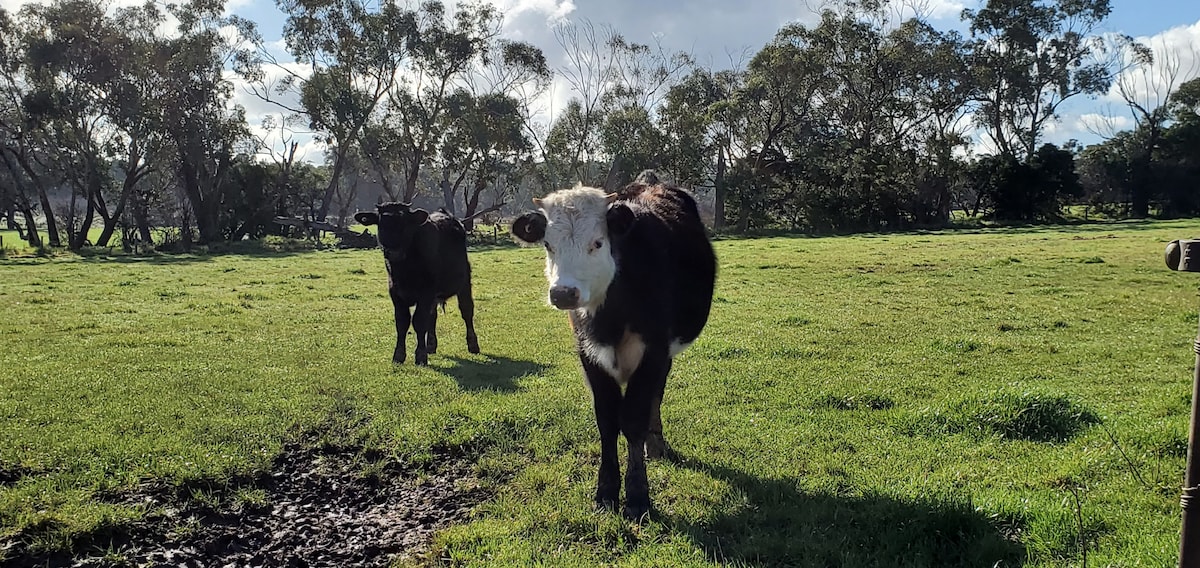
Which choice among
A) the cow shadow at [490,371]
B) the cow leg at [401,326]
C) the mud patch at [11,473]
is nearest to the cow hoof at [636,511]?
the cow shadow at [490,371]

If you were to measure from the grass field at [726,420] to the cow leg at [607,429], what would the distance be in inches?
7.9

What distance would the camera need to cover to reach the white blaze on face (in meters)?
4.27

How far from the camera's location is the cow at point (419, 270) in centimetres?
912

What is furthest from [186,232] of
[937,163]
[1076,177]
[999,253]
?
[1076,177]

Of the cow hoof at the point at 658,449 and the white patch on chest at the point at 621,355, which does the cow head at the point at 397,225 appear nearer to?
the cow hoof at the point at 658,449

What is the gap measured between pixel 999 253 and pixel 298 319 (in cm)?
1856

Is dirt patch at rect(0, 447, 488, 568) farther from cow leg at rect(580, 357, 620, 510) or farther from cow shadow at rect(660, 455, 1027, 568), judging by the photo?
cow shadow at rect(660, 455, 1027, 568)

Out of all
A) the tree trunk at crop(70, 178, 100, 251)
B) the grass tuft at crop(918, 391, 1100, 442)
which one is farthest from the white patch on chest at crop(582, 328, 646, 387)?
the tree trunk at crop(70, 178, 100, 251)

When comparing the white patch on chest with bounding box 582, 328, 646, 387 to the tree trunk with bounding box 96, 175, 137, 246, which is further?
the tree trunk with bounding box 96, 175, 137, 246

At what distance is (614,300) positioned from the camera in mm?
4500

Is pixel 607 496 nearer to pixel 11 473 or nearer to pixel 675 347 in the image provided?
pixel 675 347

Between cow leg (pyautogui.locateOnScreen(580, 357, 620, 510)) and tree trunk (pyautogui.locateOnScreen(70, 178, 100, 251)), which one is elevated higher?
tree trunk (pyautogui.locateOnScreen(70, 178, 100, 251))

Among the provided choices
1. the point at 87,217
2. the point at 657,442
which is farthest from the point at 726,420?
the point at 87,217

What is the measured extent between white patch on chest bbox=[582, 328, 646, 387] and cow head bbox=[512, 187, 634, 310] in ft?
0.88
